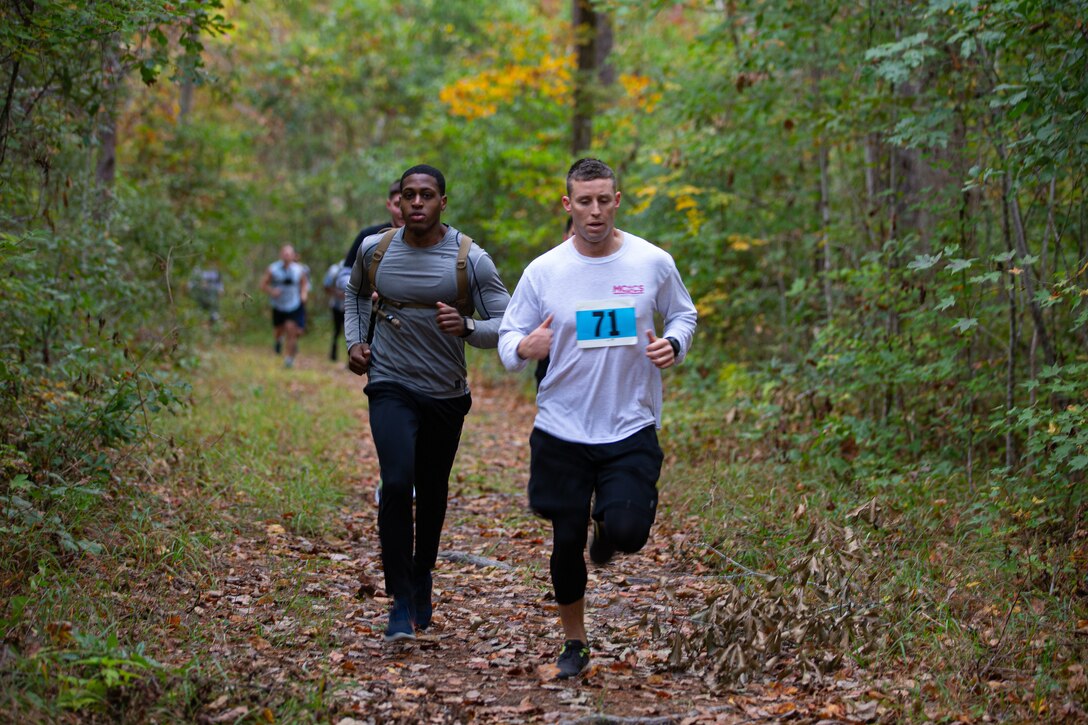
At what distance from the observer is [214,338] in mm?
18312

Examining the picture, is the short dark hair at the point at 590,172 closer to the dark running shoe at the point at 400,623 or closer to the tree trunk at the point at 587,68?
the dark running shoe at the point at 400,623

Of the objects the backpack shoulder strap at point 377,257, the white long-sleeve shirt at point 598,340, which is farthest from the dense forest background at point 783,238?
the white long-sleeve shirt at point 598,340

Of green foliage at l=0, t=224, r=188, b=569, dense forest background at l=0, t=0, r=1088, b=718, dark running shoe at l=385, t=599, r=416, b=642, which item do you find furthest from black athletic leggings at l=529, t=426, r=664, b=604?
green foliage at l=0, t=224, r=188, b=569

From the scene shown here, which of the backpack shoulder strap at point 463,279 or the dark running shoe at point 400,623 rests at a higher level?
the backpack shoulder strap at point 463,279

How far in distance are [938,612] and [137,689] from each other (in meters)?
3.65

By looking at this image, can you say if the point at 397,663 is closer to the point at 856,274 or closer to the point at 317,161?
the point at 856,274

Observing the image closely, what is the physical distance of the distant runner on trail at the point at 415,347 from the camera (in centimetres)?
536

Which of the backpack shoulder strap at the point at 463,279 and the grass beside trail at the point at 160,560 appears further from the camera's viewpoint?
the backpack shoulder strap at the point at 463,279

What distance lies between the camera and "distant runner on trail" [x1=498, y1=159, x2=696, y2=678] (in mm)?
4676

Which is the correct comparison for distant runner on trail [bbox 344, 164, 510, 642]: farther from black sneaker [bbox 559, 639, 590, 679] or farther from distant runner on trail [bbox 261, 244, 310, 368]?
distant runner on trail [bbox 261, 244, 310, 368]

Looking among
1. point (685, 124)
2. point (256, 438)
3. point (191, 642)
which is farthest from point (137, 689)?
point (685, 124)

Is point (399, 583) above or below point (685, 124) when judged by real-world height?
below

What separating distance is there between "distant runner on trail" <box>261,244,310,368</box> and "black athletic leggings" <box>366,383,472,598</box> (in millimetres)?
12966

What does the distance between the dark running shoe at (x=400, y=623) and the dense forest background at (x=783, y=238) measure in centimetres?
158
